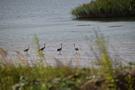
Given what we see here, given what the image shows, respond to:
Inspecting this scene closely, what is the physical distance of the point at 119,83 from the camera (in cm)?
515

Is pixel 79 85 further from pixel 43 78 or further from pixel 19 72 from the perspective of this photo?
pixel 19 72

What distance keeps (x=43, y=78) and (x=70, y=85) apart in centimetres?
40

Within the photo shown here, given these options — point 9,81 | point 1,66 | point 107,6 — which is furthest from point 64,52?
point 107,6

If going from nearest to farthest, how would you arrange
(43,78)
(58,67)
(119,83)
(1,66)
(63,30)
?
(119,83)
(43,78)
(58,67)
(1,66)
(63,30)

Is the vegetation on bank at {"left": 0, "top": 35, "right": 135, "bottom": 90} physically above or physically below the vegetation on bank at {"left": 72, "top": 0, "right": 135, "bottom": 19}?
above

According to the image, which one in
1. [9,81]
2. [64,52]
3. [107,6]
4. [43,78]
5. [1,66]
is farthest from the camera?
[107,6]

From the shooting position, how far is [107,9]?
2730 cm

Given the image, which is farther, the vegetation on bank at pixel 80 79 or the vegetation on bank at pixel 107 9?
the vegetation on bank at pixel 107 9

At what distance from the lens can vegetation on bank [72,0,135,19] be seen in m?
27.0

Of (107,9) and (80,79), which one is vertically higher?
(80,79)

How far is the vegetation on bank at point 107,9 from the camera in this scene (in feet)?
88.4

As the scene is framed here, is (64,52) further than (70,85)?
Yes

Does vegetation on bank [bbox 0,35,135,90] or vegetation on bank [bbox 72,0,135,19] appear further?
vegetation on bank [bbox 72,0,135,19]

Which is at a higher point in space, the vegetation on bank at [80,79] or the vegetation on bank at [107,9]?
the vegetation on bank at [80,79]
